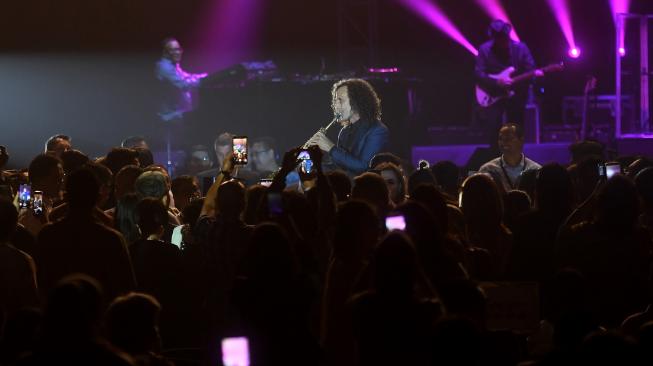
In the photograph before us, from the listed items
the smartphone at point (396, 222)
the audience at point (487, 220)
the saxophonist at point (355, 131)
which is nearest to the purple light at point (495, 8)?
the saxophonist at point (355, 131)

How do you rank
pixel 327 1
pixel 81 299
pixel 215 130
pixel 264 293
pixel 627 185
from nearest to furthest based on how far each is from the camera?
pixel 81 299 → pixel 264 293 → pixel 627 185 → pixel 215 130 → pixel 327 1

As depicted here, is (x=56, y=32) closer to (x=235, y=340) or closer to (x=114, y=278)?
(x=114, y=278)

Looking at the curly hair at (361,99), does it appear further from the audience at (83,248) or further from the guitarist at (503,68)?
the guitarist at (503,68)

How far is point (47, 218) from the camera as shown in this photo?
6176mm

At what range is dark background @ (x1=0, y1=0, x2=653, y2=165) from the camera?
17.4 meters

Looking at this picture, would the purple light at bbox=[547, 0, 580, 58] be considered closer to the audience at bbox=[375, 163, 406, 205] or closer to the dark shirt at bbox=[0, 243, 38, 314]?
the audience at bbox=[375, 163, 406, 205]

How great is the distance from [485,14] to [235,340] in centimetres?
1558

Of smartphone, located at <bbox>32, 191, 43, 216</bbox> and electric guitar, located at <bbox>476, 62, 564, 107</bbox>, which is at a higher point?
electric guitar, located at <bbox>476, 62, 564, 107</bbox>

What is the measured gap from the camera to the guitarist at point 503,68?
14.4 metres

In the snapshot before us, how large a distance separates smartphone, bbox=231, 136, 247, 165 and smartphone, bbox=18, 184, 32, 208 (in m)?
1.31

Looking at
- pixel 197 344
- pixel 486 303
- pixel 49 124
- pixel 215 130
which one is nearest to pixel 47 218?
pixel 197 344

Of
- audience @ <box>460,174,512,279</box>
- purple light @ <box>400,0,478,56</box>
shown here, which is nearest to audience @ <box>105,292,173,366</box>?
audience @ <box>460,174,512,279</box>

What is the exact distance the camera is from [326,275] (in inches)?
177

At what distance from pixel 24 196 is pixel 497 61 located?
980cm
